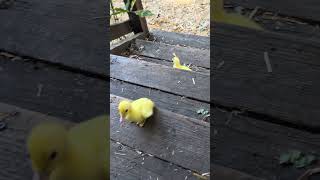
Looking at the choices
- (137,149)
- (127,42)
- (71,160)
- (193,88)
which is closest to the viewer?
(71,160)

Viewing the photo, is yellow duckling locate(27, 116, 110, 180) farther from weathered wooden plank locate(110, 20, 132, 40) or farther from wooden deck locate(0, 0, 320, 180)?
weathered wooden plank locate(110, 20, 132, 40)

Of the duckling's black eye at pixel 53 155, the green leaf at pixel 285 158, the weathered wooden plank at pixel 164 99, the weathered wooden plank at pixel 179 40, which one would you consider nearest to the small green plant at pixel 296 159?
the green leaf at pixel 285 158

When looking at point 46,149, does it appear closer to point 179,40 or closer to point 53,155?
point 53,155

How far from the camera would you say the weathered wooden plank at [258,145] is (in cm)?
58

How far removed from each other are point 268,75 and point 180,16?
4186 mm

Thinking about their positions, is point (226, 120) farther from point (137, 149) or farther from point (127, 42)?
point (127, 42)

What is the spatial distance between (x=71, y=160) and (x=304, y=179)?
0.29 meters

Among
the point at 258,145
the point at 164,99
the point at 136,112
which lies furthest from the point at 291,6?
the point at 164,99

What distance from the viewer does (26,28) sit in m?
0.58

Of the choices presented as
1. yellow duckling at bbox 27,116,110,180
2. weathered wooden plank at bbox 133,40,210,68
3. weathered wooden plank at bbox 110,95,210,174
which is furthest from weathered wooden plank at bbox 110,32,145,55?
yellow duckling at bbox 27,116,110,180

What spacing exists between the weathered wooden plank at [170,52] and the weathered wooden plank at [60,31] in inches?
83.6

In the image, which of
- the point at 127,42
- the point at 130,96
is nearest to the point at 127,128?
the point at 130,96

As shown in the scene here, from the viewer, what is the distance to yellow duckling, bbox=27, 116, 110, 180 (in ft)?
1.25

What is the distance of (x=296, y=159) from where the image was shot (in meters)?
0.57
